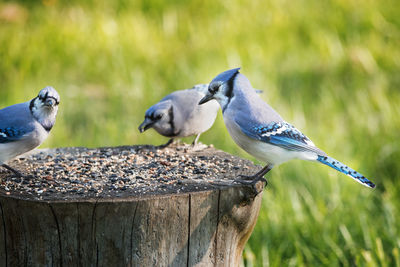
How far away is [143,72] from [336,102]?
6.79 ft

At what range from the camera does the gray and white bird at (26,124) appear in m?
2.40

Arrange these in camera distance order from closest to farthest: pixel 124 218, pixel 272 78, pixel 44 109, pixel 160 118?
pixel 124 218 < pixel 44 109 < pixel 160 118 < pixel 272 78

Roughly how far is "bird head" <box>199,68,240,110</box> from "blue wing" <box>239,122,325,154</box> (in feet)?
0.75

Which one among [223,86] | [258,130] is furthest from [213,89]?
[258,130]

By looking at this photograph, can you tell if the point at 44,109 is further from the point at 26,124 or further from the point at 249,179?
the point at 249,179

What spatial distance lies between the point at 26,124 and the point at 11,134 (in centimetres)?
8

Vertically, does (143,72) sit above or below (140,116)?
above

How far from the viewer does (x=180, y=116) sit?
3.31m

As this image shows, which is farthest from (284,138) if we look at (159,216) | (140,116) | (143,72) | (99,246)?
(143,72)

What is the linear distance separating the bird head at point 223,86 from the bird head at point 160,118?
75cm

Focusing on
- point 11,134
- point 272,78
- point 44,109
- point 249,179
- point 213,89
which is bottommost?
point 249,179

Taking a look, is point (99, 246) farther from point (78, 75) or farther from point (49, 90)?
point (78, 75)

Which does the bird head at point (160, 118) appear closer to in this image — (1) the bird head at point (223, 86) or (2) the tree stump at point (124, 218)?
(1) the bird head at point (223, 86)

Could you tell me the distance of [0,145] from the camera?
7.86 feet
